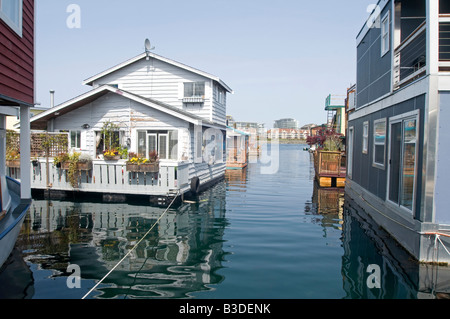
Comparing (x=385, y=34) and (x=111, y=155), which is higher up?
(x=385, y=34)

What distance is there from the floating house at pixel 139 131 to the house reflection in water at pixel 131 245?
1.25 meters

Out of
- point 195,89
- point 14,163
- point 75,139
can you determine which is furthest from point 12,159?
point 195,89

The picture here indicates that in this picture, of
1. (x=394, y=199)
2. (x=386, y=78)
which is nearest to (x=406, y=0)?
(x=386, y=78)

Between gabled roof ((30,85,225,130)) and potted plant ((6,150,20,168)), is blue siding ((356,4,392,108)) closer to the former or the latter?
gabled roof ((30,85,225,130))

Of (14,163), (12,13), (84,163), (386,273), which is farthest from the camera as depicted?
(14,163)

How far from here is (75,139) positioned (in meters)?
17.0

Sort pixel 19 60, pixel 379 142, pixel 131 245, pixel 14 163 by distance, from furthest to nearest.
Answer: pixel 14 163 < pixel 379 142 < pixel 131 245 < pixel 19 60

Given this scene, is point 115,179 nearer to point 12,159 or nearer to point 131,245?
point 12,159

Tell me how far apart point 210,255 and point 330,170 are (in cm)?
1404

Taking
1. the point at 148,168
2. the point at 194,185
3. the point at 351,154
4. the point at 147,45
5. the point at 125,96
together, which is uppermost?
the point at 147,45

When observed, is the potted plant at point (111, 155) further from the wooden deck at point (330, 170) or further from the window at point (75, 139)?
the wooden deck at point (330, 170)

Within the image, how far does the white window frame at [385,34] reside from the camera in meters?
10.4

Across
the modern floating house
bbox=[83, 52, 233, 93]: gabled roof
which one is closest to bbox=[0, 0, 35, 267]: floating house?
the modern floating house

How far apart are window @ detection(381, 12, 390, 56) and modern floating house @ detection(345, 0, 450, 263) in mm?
29
